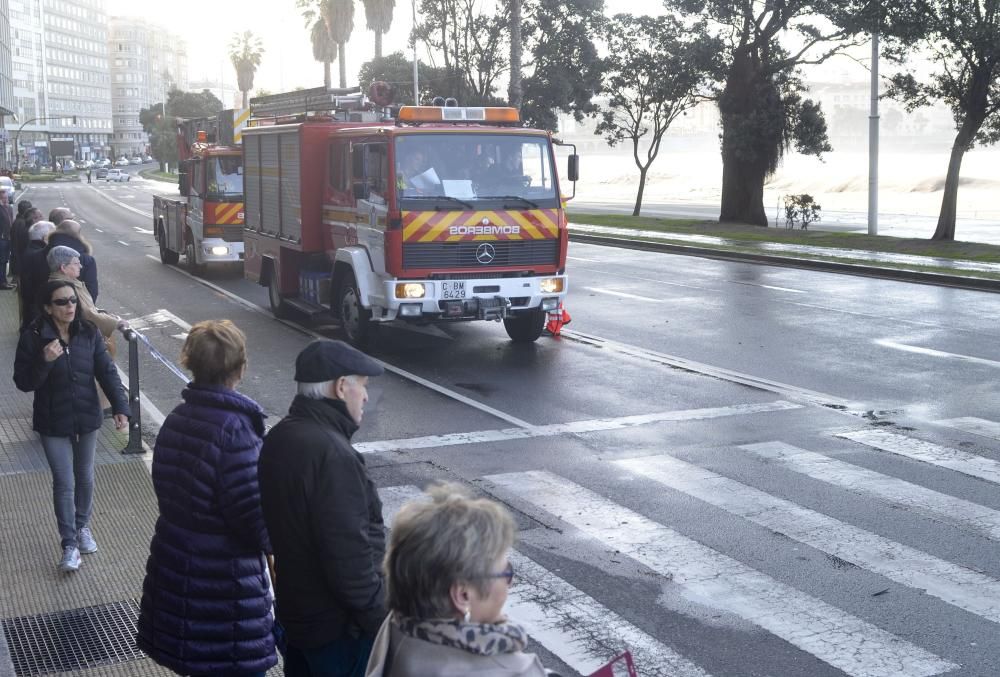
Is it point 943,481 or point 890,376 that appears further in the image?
point 890,376

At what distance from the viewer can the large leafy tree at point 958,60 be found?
89.2 feet

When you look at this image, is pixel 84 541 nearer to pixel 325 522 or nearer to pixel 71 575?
pixel 71 575

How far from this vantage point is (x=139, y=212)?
2039 inches

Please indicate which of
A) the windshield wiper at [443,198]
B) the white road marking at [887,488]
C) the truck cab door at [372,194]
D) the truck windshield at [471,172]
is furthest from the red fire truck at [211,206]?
the white road marking at [887,488]

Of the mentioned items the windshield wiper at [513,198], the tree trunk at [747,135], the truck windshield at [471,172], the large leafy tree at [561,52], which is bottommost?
the windshield wiper at [513,198]

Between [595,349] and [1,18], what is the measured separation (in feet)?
435

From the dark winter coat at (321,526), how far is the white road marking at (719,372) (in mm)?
8122

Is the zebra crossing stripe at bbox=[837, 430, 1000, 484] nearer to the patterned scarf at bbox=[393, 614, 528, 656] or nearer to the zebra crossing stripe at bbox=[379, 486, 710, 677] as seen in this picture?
the zebra crossing stripe at bbox=[379, 486, 710, 677]

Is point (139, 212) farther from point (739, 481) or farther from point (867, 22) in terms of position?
point (739, 481)

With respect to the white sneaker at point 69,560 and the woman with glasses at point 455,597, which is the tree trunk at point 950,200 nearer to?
the white sneaker at point 69,560

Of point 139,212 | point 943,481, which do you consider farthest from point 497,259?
point 139,212

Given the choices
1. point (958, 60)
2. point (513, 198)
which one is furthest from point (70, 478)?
point (958, 60)

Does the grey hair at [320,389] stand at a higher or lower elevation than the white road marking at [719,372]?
higher

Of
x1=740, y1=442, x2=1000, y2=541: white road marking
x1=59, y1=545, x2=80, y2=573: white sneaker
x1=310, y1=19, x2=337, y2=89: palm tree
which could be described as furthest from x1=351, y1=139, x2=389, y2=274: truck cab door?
x1=310, y1=19, x2=337, y2=89: palm tree
